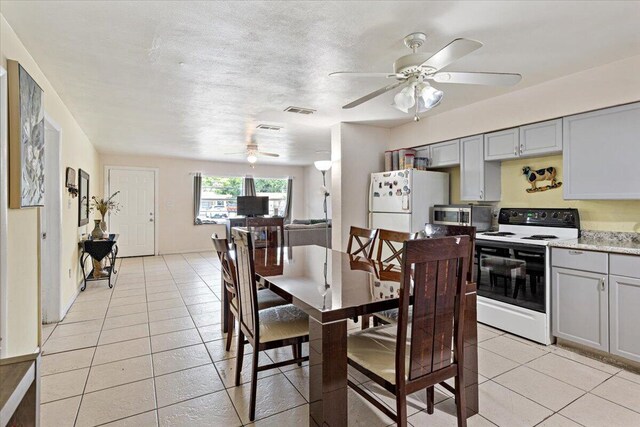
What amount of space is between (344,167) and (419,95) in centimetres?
239

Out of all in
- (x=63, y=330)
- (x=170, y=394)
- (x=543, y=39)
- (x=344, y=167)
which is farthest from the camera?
(x=344, y=167)

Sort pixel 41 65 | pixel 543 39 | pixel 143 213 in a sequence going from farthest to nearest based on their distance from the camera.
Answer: pixel 143 213 < pixel 41 65 < pixel 543 39

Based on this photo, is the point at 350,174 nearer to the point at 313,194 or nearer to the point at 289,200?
the point at 313,194

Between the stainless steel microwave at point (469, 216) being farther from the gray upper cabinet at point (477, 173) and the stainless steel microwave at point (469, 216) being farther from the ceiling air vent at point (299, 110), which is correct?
the ceiling air vent at point (299, 110)

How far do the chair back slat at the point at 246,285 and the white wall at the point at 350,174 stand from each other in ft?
8.17

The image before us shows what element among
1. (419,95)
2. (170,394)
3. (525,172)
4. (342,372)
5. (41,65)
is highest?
(41,65)

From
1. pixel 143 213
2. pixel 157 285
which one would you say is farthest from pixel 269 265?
pixel 143 213

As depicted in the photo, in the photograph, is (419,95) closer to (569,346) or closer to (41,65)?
(569,346)

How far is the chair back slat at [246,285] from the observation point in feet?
5.97

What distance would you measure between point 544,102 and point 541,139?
1.12 ft

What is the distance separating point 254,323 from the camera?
1848 millimetres

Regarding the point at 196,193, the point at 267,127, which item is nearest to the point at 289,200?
the point at 196,193

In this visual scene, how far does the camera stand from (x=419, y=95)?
2.11 meters

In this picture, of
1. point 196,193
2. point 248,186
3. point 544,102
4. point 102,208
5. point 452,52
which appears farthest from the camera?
point 248,186
